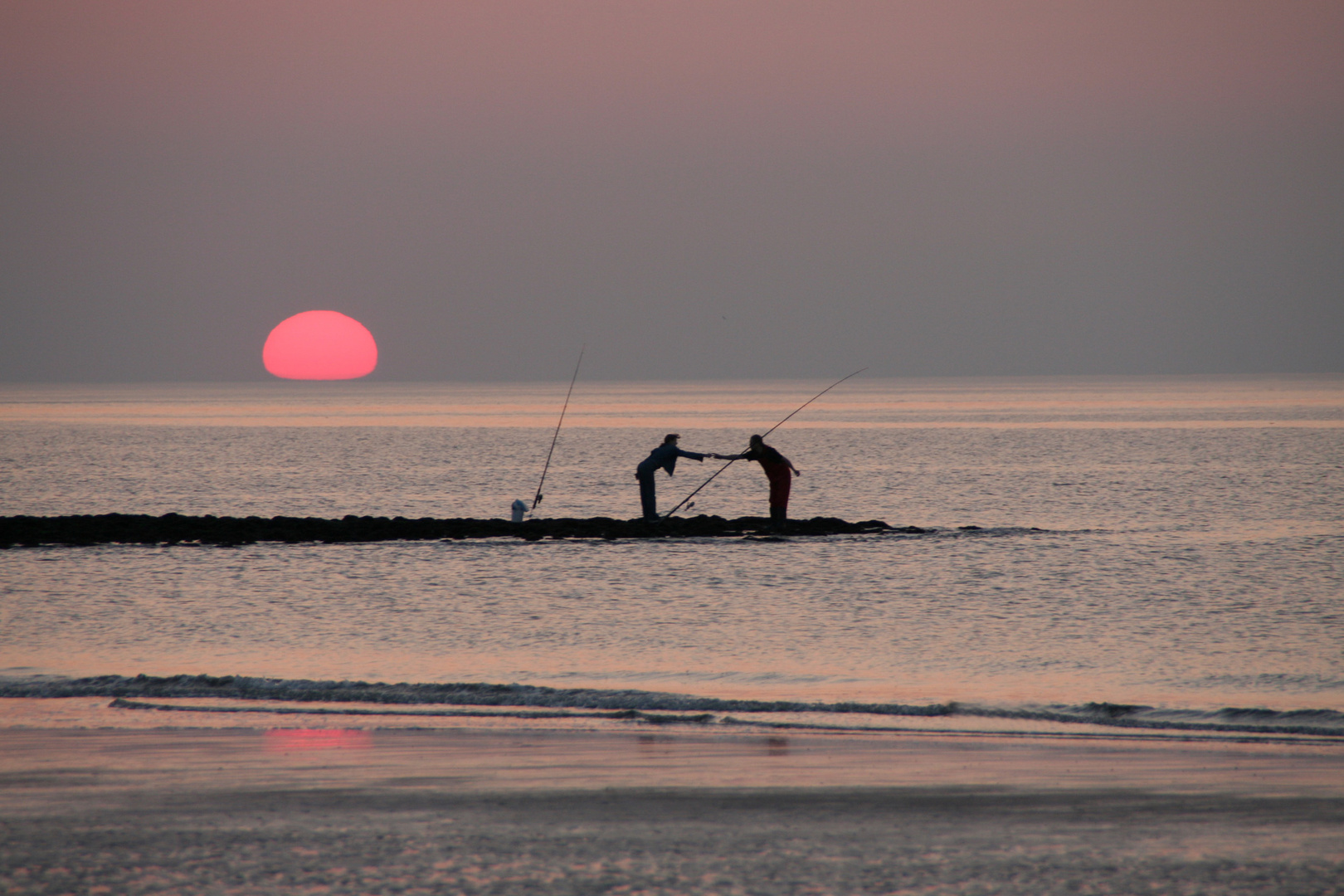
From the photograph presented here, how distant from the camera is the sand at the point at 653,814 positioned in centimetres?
624

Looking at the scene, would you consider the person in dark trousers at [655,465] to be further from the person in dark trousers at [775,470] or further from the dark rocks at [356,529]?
the person in dark trousers at [775,470]

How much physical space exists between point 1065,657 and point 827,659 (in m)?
2.38

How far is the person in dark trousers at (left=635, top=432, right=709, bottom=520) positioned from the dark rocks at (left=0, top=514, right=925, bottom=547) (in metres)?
0.50

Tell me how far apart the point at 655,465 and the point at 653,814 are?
14262 mm

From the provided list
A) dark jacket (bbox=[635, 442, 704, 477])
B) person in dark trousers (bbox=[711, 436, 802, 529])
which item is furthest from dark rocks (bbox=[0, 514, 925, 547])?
dark jacket (bbox=[635, 442, 704, 477])

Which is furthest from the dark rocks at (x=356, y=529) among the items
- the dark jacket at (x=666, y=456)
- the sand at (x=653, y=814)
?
the sand at (x=653, y=814)

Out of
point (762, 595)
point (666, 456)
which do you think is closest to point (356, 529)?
point (666, 456)

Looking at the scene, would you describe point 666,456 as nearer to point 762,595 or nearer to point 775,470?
point 775,470

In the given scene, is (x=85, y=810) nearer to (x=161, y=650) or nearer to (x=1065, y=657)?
(x=161, y=650)

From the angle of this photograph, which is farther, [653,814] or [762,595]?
[762,595]

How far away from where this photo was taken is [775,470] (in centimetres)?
2217

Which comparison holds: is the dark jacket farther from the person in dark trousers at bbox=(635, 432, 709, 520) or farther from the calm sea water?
the calm sea water

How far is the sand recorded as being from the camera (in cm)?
624

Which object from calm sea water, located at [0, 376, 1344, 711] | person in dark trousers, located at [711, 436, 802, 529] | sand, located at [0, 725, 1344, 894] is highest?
person in dark trousers, located at [711, 436, 802, 529]
